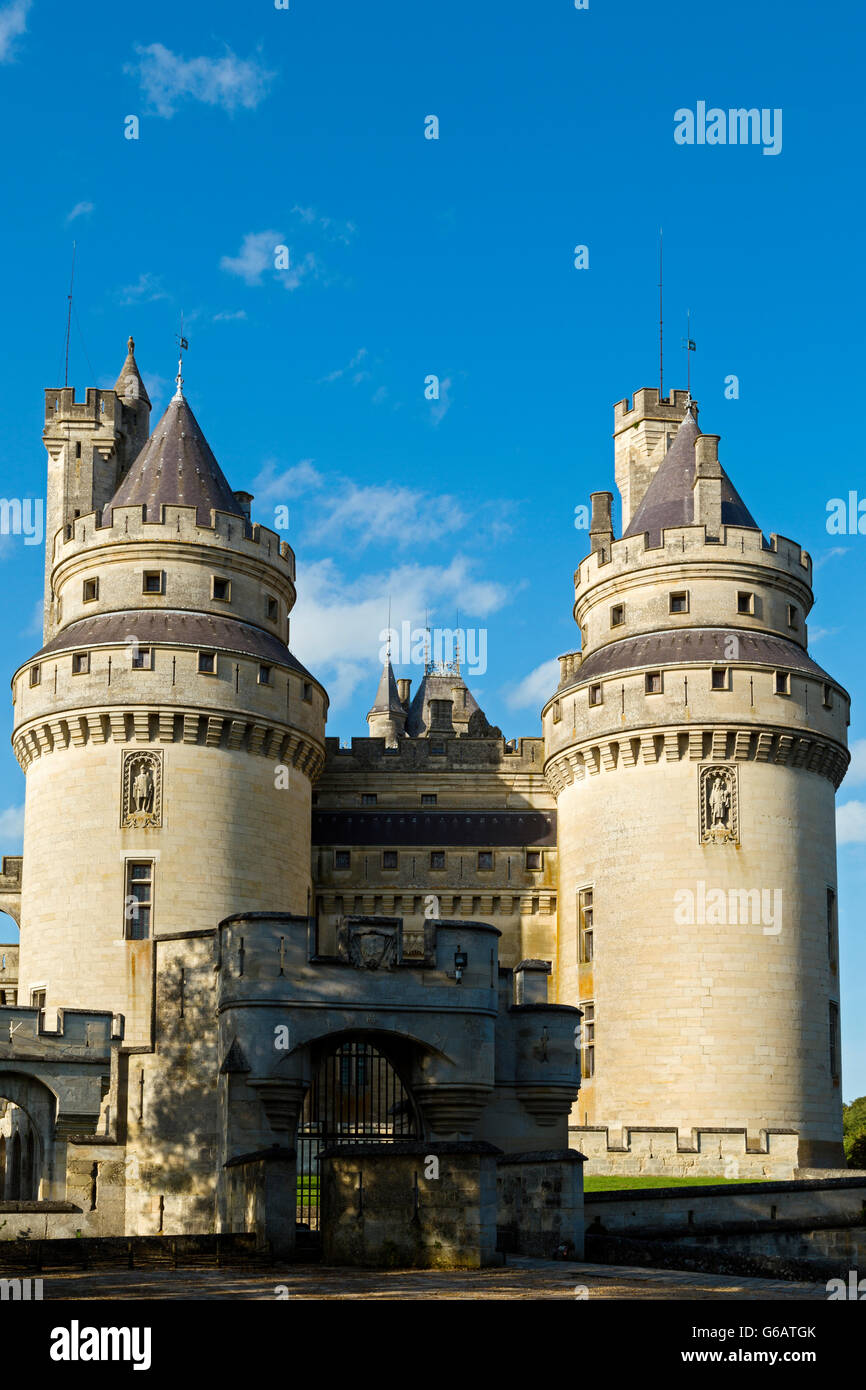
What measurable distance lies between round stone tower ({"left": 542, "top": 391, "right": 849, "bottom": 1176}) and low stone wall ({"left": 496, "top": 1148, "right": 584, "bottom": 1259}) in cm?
1378

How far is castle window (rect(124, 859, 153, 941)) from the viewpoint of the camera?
4147 centimetres

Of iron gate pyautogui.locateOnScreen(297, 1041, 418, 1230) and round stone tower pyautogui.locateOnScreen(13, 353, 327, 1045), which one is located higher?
round stone tower pyautogui.locateOnScreen(13, 353, 327, 1045)

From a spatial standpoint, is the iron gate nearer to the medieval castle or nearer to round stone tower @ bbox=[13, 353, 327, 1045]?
the medieval castle

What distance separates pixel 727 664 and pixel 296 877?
1219 cm

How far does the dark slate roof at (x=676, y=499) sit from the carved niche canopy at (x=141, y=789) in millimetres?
14129

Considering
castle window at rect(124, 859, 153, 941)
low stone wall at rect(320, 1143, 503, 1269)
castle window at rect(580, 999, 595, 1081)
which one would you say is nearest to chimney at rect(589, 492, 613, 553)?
castle window at rect(580, 999, 595, 1081)

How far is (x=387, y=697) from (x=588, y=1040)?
Result: 4693cm

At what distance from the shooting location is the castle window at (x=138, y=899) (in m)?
41.5

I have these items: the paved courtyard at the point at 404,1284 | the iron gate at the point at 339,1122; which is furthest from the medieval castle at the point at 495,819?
the paved courtyard at the point at 404,1284

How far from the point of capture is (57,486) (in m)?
53.4

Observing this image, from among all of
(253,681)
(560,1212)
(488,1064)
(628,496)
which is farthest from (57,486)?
(560,1212)

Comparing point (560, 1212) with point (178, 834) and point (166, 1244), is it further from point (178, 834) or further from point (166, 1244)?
point (178, 834)

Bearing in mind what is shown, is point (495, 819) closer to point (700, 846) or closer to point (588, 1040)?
point (588, 1040)

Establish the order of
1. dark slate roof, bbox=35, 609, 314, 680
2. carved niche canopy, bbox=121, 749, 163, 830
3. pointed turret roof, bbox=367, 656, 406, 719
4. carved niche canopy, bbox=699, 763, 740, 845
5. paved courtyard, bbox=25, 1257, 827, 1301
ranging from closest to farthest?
paved courtyard, bbox=25, 1257, 827, 1301 < carved niche canopy, bbox=121, 749, 163, 830 < carved niche canopy, bbox=699, 763, 740, 845 < dark slate roof, bbox=35, 609, 314, 680 < pointed turret roof, bbox=367, 656, 406, 719
